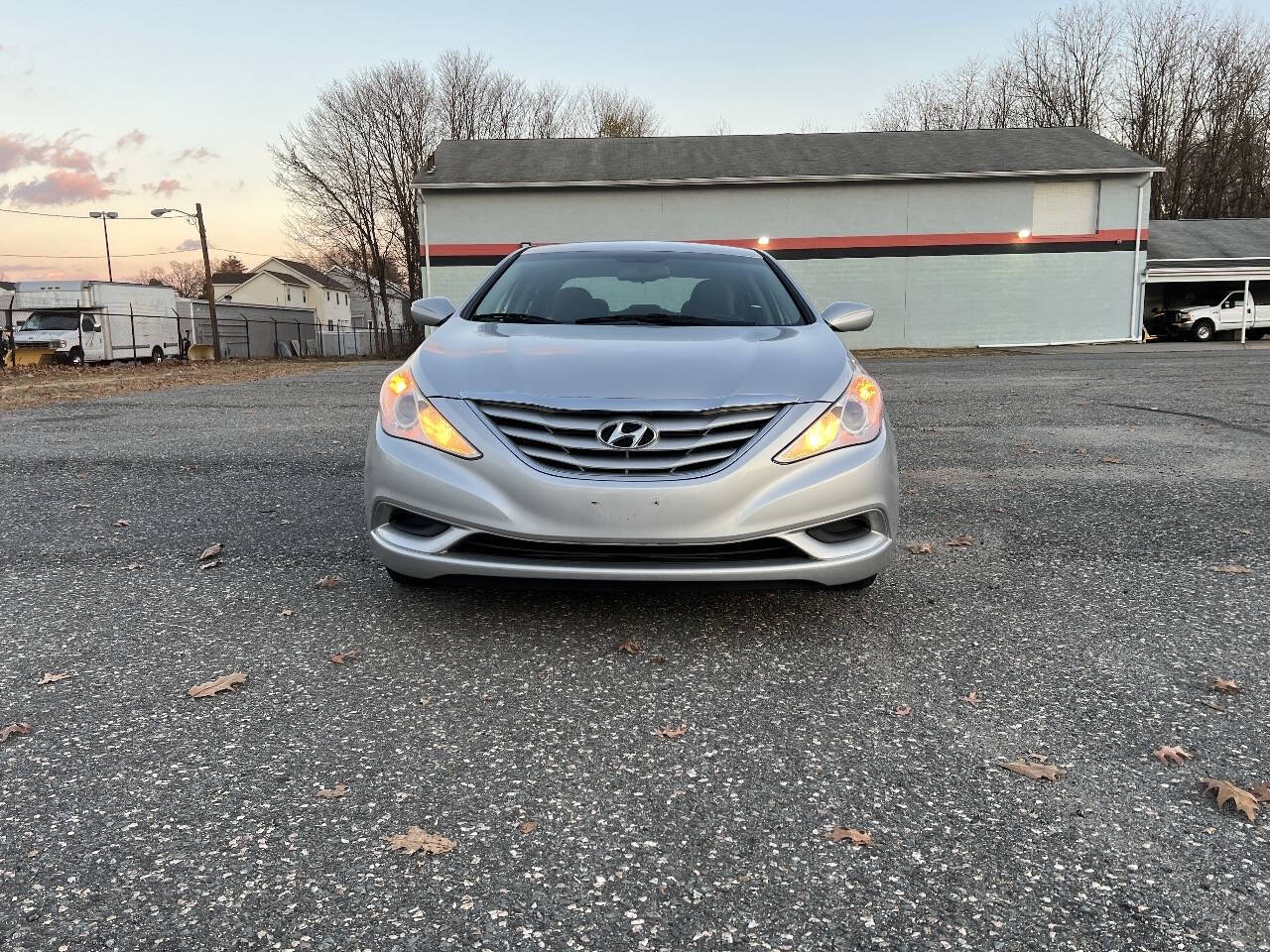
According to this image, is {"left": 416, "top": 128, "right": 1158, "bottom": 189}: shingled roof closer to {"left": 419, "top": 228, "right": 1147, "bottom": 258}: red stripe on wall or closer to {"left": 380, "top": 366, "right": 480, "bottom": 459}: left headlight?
{"left": 419, "top": 228, "right": 1147, "bottom": 258}: red stripe on wall

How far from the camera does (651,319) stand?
167 inches

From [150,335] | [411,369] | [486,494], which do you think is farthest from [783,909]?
[150,335]

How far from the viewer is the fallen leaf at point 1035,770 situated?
2336 millimetres

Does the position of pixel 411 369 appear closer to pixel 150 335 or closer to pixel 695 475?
pixel 695 475

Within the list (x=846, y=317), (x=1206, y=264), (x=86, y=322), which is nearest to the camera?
(x=846, y=317)

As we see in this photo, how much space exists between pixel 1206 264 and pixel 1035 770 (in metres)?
38.0

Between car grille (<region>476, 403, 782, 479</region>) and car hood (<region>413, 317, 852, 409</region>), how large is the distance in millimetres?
44

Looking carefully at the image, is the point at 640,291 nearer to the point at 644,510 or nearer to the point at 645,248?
the point at 645,248

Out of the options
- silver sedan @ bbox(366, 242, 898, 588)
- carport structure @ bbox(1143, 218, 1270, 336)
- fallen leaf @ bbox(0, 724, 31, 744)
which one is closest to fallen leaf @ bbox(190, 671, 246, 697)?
fallen leaf @ bbox(0, 724, 31, 744)

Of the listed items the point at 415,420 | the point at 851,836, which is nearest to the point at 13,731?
the point at 415,420

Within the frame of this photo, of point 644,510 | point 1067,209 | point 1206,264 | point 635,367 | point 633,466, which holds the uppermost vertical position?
point 1067,209

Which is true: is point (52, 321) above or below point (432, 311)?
below

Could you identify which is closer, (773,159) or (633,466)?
(633,466)

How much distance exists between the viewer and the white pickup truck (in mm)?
32844
